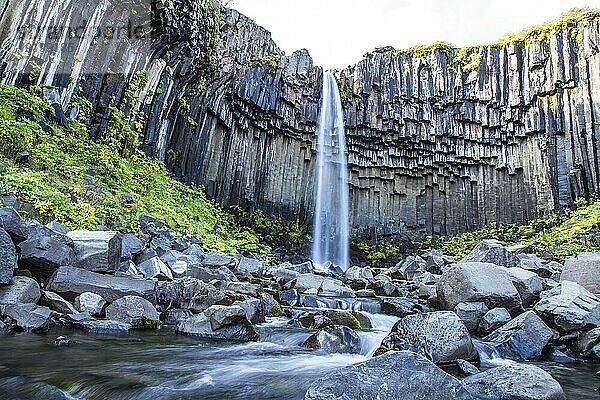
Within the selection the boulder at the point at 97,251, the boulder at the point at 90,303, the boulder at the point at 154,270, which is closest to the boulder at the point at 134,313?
the boulder at the point at 90,303

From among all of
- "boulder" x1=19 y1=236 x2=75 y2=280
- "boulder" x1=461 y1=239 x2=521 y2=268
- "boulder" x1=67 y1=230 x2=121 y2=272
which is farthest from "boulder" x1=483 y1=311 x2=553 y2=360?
"boulder" x1=461 y1=239 x2=521 y2=268

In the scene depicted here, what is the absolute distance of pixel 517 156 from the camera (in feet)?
92.4

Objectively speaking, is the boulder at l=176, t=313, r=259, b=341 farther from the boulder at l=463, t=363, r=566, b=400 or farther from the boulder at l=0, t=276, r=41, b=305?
the boulder at l=463, t=363, r=566, b=400

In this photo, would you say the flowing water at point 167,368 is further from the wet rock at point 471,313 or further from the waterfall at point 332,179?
the waterfall at point 332,179

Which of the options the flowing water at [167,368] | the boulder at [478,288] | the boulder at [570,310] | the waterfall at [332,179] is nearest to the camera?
the flowing water at [167,368]

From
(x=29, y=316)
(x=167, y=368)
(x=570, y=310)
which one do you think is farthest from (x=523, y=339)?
(x=29, y=316)

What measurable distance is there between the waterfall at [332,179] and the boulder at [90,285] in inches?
823

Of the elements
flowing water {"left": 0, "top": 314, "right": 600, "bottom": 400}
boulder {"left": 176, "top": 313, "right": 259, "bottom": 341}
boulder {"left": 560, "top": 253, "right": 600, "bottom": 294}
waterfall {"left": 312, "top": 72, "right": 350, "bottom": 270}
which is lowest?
flowing water {"left": 0, "top": 314, "right": 600, "bottom": 400}

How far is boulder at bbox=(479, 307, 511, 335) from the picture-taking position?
7.16 m

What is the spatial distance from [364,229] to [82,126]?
735 inches

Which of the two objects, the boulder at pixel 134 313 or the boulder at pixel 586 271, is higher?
the boulder at pixel 586 271

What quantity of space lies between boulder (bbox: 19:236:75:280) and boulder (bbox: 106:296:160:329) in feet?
3.91

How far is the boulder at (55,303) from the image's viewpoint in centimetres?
621

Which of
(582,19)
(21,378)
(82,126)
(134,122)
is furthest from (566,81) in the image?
(21,378)
